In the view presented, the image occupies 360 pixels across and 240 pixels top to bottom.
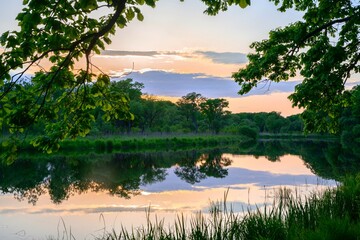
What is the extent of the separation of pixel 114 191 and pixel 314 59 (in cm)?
1247

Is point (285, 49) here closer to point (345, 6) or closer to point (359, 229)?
point (345, 6)

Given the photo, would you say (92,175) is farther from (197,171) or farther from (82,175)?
(197,171)

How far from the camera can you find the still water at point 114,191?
14.0 metres

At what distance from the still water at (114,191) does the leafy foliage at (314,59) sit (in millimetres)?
3182

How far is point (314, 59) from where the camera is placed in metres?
13.2

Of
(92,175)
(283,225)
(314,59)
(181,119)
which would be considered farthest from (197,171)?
(181,119)

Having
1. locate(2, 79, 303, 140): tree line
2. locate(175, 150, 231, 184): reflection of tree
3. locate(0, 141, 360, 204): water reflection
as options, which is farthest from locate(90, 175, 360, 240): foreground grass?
locate(2, 79, 303, 140): tree line


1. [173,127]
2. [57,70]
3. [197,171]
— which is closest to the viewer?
[57,70]

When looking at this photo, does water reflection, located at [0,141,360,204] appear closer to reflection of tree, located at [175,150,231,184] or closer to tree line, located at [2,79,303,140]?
reflection of tree, located at [175,150,231,184]

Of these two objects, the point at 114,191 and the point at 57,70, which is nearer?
the point at 57,70

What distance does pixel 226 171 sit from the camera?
3020 cm

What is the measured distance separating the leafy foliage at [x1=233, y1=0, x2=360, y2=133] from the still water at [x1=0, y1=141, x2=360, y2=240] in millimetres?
3182

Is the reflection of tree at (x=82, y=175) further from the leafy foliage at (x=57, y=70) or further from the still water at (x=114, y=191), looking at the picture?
the leafy foliage at (x=57, y=70)

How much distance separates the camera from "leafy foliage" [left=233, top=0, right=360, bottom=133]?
12.8 metres
